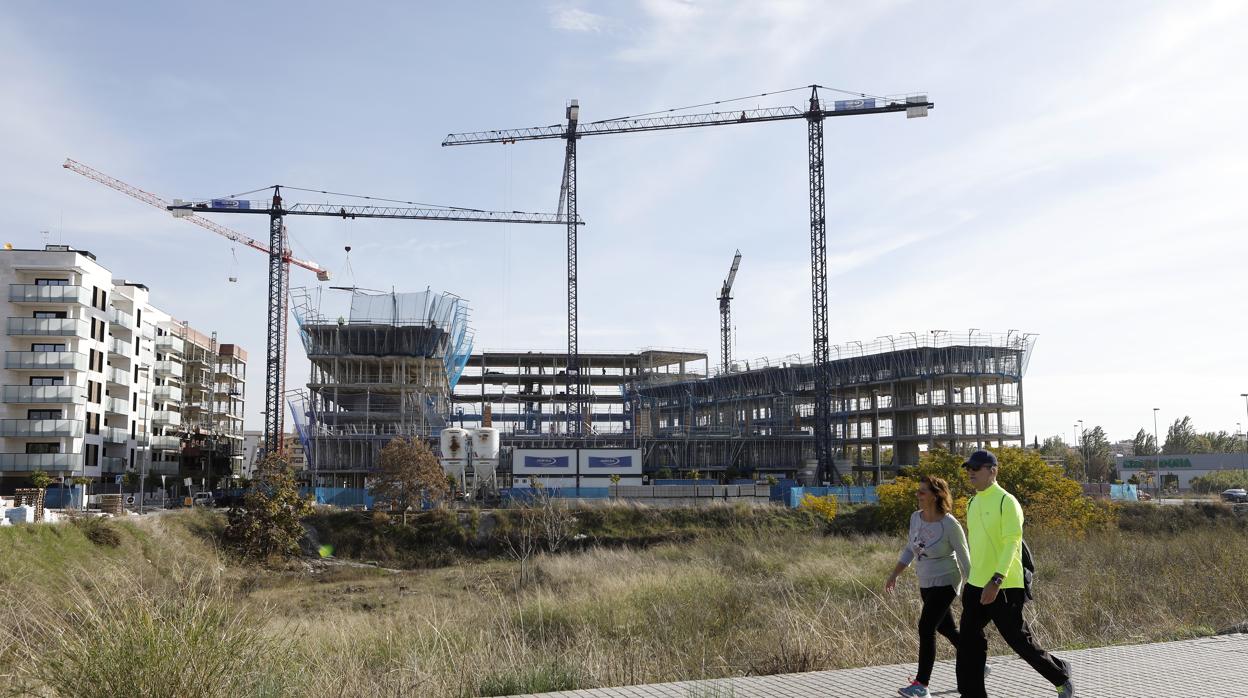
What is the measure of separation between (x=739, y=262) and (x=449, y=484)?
83.7m

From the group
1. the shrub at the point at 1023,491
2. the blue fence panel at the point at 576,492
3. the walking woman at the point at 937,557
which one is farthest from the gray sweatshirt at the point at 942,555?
the blue fence panel at the point at 576,492

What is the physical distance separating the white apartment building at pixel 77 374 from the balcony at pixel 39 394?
0.18 ft

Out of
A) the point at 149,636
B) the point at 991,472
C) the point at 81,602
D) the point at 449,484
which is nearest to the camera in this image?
the point at 149,636

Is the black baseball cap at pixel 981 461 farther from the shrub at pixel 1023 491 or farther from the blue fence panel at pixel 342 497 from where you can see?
the blue fence panel at pixel 342 497

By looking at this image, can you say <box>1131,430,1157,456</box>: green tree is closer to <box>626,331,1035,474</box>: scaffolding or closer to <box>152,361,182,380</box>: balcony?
<box>626,331,1035,474</box>: scaffolding

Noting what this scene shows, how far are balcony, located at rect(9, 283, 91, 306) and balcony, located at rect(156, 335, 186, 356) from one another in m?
19.0

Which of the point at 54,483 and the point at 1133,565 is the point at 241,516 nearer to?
the point at 54,483

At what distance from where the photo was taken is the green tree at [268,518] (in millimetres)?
34312

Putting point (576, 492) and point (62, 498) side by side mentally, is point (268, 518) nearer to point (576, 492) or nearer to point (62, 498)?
point (576, 492)

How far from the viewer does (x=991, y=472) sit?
22.6 feet

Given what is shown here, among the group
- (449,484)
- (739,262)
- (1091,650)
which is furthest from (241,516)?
(739,262)

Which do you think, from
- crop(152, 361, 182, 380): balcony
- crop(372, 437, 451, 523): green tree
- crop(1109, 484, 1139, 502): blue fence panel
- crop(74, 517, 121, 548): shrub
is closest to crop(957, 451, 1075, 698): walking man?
crop(74, 517, 121, 548): shrub

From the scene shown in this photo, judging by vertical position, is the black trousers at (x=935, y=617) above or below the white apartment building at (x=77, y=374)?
below

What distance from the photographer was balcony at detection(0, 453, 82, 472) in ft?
166
